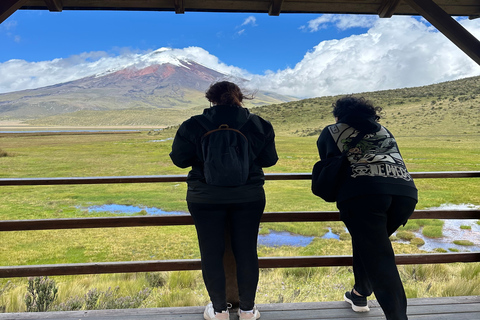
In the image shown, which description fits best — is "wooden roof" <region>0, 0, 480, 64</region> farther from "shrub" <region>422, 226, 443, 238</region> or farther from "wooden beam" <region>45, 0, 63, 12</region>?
"shrub" <region>422, 226, 443, 238</region>

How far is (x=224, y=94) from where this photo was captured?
1.82 metres

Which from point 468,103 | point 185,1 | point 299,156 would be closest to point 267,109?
point 299,156

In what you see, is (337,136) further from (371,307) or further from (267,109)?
(267,109)

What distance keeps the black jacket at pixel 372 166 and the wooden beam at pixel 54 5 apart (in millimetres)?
1918

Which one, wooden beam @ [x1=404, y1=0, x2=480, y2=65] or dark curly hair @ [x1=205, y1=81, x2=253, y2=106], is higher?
wooden beam @ [x1=404, y1=0, x2=480, y2=65]

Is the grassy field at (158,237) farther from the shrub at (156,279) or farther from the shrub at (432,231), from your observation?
the shrub at (432,231)

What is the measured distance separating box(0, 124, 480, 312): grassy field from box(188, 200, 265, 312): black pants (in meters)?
0.65

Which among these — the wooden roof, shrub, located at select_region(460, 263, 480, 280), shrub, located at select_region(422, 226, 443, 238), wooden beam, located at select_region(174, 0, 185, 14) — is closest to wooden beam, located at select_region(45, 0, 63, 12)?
the wooden roof

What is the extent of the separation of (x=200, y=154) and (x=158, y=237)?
13203mm

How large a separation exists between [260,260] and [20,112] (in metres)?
218

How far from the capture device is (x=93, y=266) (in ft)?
7.51

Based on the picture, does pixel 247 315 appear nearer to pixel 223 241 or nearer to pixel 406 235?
pixel 223 241

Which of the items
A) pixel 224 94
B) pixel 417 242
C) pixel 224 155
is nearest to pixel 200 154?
pixel 224 155

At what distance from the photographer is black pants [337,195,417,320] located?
1682 mm
